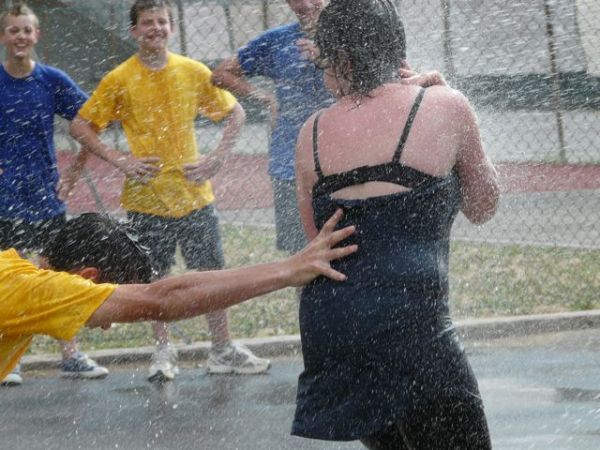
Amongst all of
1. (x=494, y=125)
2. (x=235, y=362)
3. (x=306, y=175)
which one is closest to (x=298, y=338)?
(x=235, y=362)

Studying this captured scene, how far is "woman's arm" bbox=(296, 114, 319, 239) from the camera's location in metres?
3.29

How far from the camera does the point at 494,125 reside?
14.5 m

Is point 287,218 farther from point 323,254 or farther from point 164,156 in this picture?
point 323,254

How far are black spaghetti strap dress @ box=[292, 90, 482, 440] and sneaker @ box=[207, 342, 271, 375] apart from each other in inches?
143

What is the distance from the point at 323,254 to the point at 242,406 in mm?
3130

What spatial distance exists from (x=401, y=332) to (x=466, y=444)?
11.7 inches

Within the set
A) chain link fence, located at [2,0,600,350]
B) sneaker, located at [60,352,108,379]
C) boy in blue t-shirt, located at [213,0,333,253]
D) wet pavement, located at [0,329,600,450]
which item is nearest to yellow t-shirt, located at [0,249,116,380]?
wet pavement, located at [0,329,600,450]

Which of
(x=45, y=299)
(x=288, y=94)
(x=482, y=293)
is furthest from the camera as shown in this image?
(x=482, y=293)

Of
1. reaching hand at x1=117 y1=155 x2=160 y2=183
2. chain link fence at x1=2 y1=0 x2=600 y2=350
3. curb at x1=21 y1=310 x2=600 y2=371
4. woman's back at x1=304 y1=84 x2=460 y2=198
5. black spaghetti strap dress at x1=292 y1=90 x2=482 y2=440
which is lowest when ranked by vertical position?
chain link fence at x1=2 y1=0 x2=600 y2=350

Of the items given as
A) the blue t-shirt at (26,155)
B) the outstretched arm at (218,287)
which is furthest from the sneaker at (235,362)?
the outstretched arm at (218,287)

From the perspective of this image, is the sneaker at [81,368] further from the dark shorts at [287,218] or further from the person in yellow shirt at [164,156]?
the dark shorts at [287,218]

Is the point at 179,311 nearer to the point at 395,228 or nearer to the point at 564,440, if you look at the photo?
the point at 395,228

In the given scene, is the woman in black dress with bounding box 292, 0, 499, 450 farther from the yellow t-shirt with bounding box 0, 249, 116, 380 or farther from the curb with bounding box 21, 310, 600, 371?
the curb with bounding box 21, 310, 600, 371

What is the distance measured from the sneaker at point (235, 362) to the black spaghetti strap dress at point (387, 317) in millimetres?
3627
